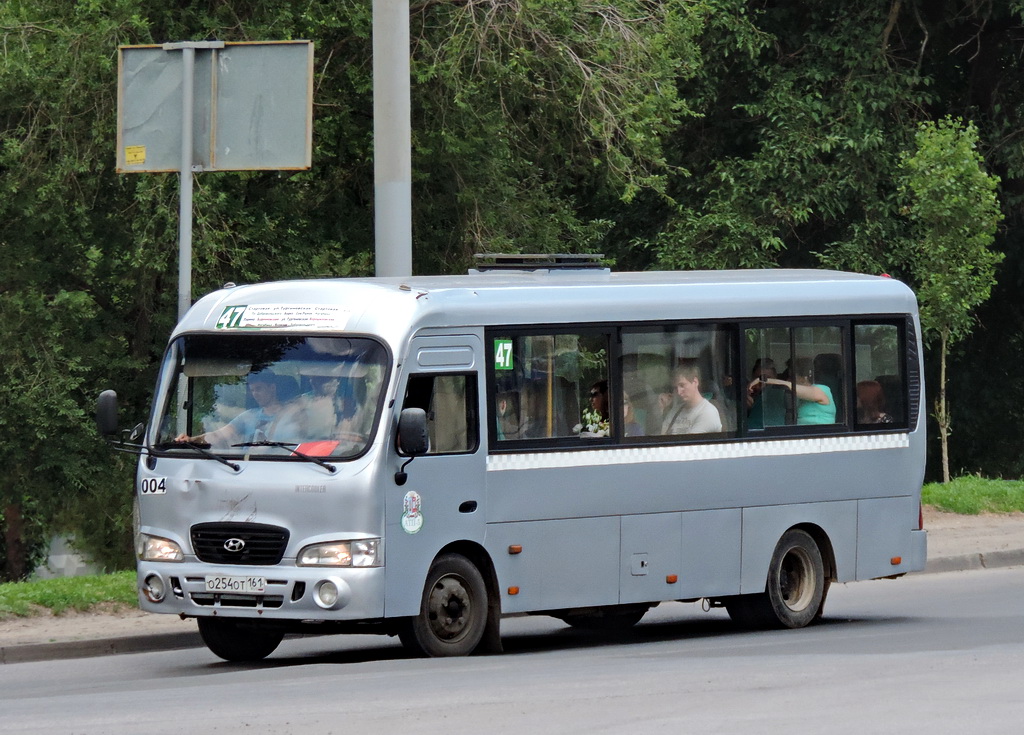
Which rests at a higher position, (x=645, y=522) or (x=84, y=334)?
(x=84, y=334)

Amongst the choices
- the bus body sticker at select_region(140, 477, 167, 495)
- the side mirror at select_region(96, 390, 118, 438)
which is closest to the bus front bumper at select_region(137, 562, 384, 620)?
the bus body sticker at select_region(140, 477, 167, 495)

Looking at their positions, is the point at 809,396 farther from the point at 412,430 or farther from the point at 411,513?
the point at 412,430

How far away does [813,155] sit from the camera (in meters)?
29.9

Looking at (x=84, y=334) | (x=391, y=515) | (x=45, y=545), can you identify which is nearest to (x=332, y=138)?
(x=84, y=334)

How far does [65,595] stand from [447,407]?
409 centimetres

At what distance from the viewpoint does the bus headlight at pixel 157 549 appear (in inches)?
488

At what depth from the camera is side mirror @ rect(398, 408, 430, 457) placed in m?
11.8

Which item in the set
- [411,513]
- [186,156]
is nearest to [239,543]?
[411,513]

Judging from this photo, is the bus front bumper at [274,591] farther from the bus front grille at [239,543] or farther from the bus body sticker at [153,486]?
the bus body sticker at [153,486]

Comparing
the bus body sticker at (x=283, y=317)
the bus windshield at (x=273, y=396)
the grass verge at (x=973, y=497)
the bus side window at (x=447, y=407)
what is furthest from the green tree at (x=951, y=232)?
the bus windshield at (x=273, y=396)

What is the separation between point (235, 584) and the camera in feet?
39.5

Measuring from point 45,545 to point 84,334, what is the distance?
2397cm

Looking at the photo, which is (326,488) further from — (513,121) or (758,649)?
(513,121)

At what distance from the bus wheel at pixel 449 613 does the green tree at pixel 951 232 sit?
49.4 feet
